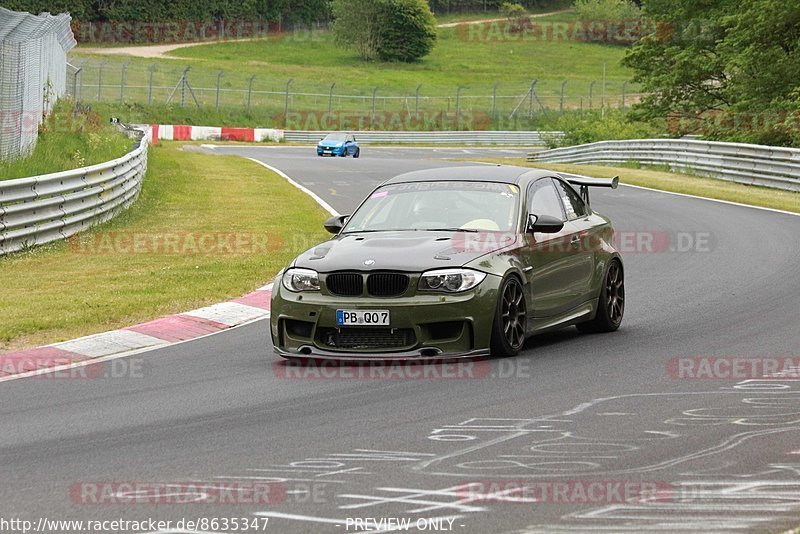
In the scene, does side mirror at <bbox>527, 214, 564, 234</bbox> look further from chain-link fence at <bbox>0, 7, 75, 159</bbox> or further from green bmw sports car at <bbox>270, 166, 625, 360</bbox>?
chain-link fence at <bbox>0, 7, 75, 159</bbox>

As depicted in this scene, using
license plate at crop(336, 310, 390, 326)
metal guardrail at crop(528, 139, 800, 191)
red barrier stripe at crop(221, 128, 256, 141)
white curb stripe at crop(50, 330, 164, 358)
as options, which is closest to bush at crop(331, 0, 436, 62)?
red barrier stripe at crop(221, 128, 256, 141)

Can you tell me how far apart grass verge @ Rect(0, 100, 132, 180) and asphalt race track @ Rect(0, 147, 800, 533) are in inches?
412

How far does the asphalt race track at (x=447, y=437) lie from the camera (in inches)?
232

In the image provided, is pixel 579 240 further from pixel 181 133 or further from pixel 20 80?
pixel 181 133

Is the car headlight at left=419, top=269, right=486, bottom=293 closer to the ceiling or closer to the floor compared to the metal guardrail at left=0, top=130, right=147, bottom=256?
closer to the ceiling

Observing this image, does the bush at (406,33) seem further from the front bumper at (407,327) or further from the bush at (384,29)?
the front bumper at (407,327)

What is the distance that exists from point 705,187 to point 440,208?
2208cm

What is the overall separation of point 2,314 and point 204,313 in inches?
73.1

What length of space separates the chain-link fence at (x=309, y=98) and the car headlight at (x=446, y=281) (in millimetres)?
60820

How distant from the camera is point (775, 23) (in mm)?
38781

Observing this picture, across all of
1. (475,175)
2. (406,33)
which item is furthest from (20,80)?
(406,33)

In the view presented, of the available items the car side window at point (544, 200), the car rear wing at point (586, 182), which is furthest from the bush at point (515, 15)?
the car side window at point (544, 200)

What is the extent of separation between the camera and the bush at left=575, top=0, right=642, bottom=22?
144375mm

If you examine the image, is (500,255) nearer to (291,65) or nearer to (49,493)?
(49,493)
